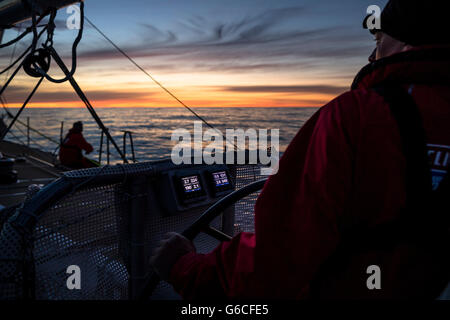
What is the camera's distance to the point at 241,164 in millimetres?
2818

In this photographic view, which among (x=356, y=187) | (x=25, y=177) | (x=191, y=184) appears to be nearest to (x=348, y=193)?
(x=356, y=187)

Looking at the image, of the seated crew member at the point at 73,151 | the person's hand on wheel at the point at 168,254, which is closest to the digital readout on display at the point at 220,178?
the person's hand on wheel at the point at 168,254

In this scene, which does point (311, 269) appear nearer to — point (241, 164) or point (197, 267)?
point (197, 267)

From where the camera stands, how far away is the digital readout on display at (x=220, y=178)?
252 cm

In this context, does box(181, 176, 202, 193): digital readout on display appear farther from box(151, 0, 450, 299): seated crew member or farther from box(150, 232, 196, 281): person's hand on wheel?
box(151, 0, 450, 299): seated crew member

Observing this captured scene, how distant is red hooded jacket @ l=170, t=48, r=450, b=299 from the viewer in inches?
29.7

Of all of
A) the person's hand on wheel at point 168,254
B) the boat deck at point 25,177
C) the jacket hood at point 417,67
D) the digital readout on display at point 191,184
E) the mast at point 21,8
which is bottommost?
the boat deck at point 25,177

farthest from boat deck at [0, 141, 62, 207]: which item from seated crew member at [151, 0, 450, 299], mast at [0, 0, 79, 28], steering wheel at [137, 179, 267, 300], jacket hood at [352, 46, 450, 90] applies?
jacket hood at [352, 46, 450, 90]

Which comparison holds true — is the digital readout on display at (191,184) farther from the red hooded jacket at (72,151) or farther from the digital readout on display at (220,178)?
the red hooded jacket at (72,151)

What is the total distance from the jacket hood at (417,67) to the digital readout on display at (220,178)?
1765mm

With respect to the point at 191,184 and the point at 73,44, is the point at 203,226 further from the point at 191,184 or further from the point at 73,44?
the point at 73,44
